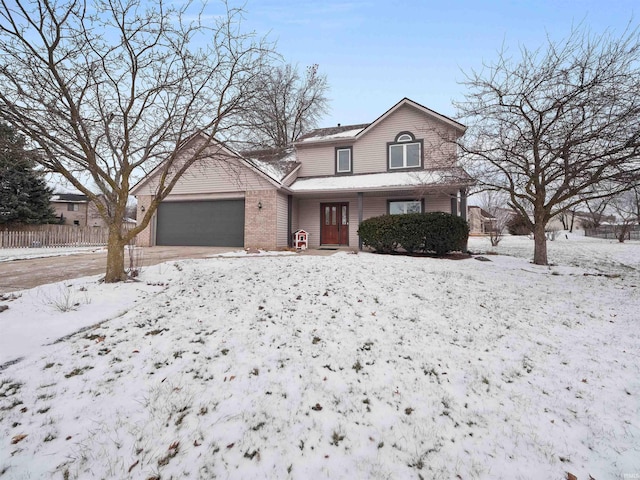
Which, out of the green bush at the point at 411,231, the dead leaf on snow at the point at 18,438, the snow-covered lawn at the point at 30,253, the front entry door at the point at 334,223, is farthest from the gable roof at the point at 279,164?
the dead leaf on snow at the point at 18,438

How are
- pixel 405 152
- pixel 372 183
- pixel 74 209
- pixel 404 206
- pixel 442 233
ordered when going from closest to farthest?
pixel 442 233 < pixel 372 183 < pixel 404 206 < pixel 405 152 < pixel 74 209

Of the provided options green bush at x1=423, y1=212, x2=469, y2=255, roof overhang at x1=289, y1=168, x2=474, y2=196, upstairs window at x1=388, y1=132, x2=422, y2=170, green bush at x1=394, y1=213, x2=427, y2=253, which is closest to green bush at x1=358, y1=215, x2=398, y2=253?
green bush at x1=394, y1=213, x2=427, y2=253

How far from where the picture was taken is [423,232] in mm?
9695

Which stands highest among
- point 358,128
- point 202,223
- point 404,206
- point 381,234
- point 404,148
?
point 358,128

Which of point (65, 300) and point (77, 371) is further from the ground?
point (65, 300)

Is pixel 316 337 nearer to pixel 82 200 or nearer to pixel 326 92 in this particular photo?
pixel 326 92

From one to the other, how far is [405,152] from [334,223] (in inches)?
188

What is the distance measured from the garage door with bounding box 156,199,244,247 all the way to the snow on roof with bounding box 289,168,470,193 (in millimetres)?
3134

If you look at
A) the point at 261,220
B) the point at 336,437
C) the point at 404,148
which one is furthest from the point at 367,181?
the point at 336,437

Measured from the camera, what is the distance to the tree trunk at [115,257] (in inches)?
211

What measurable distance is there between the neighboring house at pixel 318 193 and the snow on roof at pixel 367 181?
0.05 metres

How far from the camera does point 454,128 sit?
42.3ft

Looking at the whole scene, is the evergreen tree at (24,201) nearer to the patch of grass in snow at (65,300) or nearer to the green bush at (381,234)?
the patch of grass in snow at (65,300)

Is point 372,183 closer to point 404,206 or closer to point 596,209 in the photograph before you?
point 404,206
